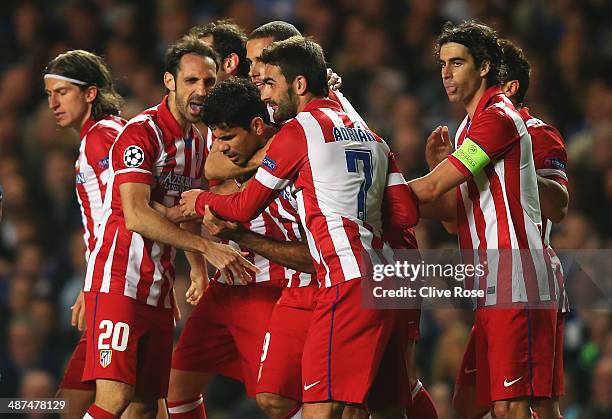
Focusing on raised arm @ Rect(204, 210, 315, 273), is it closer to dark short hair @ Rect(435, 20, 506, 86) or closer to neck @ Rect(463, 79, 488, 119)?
neck @ Rect(463, 79, 488, 119)

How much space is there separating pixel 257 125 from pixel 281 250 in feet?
1.74

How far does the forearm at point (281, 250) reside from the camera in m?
4.91

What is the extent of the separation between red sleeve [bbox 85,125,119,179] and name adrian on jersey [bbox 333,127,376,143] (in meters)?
1.31

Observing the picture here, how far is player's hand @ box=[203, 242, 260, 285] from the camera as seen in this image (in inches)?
193

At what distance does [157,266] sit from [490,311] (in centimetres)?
148

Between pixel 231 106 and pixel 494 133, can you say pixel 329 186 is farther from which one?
pixel 494 133

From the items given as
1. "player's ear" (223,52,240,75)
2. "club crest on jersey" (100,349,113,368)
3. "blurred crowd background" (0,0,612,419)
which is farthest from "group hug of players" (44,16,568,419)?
"blurred crowd background" (0,0,612,419)

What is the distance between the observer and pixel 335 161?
177 inches

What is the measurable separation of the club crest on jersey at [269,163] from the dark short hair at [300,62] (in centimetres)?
35

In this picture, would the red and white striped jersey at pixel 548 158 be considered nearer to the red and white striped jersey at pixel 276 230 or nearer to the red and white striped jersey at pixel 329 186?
the red and white striped jersey at pixel 329 186

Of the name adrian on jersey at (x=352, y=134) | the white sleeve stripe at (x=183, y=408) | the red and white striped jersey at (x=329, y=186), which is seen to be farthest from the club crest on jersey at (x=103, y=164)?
the name adrian on jersey at (x=352, y=134)

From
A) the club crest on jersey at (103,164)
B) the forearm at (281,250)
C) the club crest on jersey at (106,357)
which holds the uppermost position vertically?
the club crest on jersey at (103,164)

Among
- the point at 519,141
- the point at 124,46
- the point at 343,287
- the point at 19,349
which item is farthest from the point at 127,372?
the point at 124,46

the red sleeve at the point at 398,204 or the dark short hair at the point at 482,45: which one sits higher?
the dark short hair at the point at 482,45
